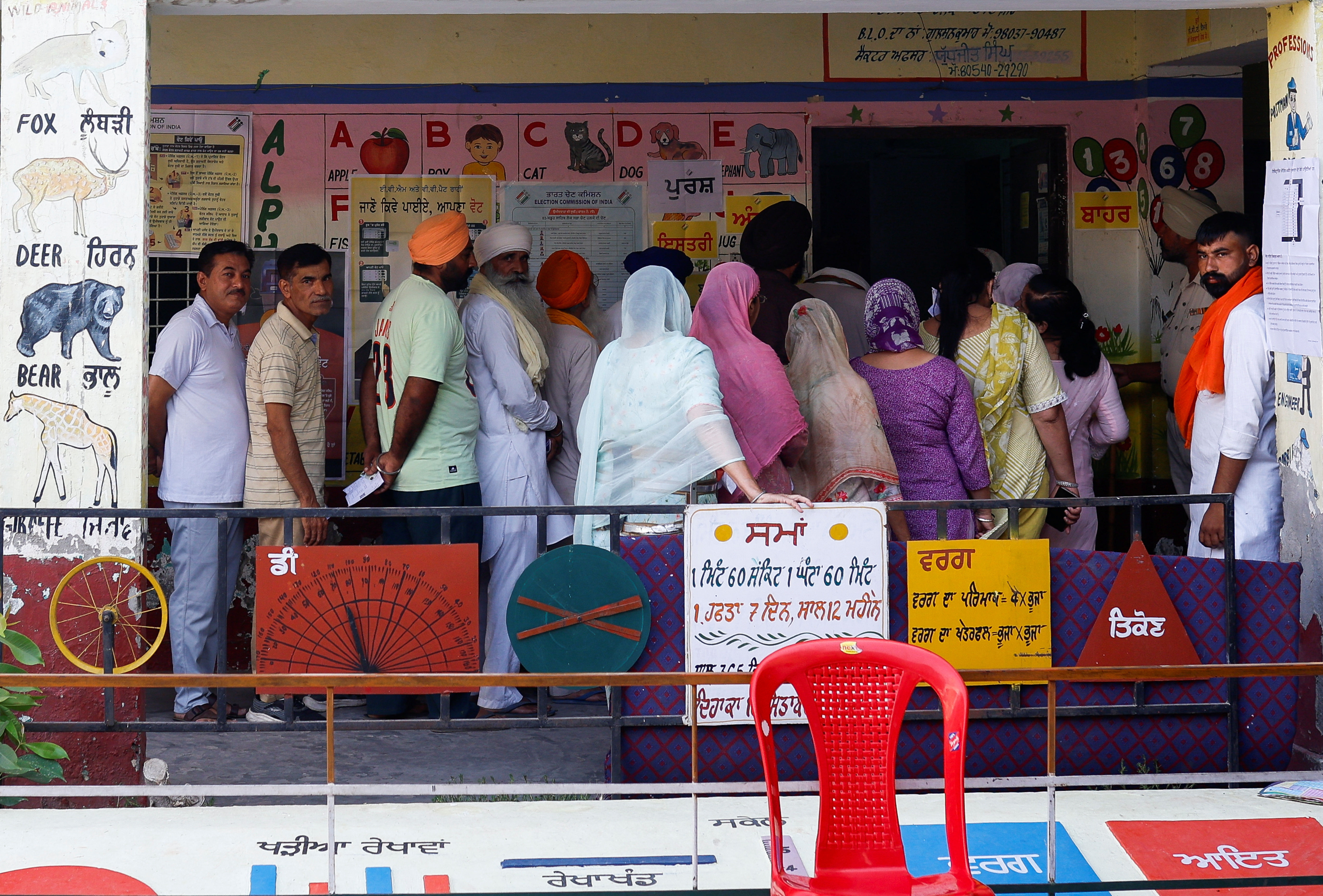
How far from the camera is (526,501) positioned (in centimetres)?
566

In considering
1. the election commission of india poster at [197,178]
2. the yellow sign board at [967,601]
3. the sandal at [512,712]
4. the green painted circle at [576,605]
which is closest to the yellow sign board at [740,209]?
the election commission of india poster at [197,178]

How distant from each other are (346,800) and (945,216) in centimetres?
774

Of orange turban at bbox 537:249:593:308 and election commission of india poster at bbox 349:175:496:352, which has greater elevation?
election commission of india poster at bbox 349:175:496:352

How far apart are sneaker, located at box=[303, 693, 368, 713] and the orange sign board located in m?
1.04

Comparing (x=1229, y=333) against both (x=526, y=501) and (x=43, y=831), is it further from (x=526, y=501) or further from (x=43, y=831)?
(x=43, y=831)

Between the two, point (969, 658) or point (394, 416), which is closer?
point (969, 658)

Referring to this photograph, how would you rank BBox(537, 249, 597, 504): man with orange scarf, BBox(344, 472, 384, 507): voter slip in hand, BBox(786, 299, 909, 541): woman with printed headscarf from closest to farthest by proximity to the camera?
1. BBox(786, 299, 909, 541): woman with printed headscarf
2. BBox(344, 472, 384, 507): voter slip in hand
3. BBox(537, 249, 597, 504): man with orange scarf

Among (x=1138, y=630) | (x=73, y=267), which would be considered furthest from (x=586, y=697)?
(x=73, y=267)

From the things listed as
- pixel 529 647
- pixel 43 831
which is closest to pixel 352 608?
pixel 529 647

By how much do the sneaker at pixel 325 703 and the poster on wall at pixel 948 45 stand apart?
155 inches

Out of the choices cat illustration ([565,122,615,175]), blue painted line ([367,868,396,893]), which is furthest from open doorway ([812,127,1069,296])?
blue painted line ([367,868,396,893])

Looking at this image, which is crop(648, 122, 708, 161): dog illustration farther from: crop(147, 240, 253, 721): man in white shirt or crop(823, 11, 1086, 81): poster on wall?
crop(147, 240, 253, 721): man in white shirt

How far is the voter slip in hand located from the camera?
5.28 metres

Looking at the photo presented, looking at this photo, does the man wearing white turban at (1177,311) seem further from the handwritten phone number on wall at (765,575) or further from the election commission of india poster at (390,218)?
the election commission of india poster at (390,218)
